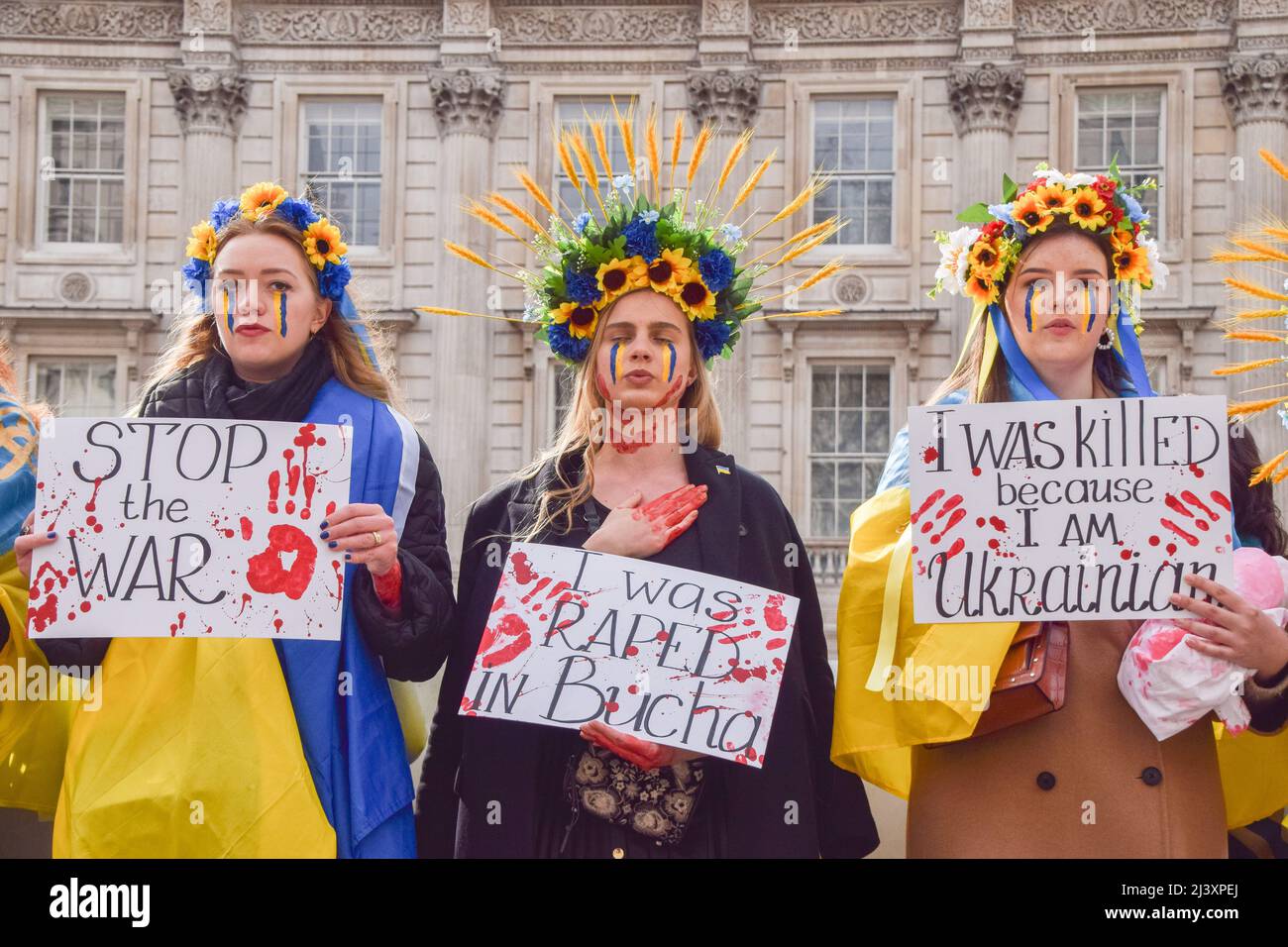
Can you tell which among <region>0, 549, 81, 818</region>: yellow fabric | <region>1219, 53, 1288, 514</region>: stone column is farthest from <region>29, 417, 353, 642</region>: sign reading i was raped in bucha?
<region>1219, 53, 1288, 514</region>: stone column

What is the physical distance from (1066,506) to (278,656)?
198 cm

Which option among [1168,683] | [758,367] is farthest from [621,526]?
[758,367]

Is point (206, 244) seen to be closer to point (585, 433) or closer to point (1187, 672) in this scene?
point (585, 433)

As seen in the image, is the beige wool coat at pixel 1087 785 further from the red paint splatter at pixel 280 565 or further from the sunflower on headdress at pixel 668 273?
the red paint splatter at pixel 280 565

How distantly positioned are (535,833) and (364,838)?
1.38 feet

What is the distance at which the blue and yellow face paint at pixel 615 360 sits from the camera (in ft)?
13.6

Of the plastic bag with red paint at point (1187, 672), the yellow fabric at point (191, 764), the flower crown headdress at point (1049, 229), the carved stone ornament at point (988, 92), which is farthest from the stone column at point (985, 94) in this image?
the yellow fabric at point (191, 764)

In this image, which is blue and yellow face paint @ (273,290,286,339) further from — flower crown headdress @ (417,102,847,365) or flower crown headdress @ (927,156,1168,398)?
flower crown headdress @ (927,156,1168,398)

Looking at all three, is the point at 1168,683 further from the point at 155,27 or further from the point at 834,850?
the point at 155,27

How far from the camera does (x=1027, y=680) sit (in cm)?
377

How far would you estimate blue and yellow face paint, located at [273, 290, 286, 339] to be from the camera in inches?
160

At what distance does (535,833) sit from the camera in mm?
3961
